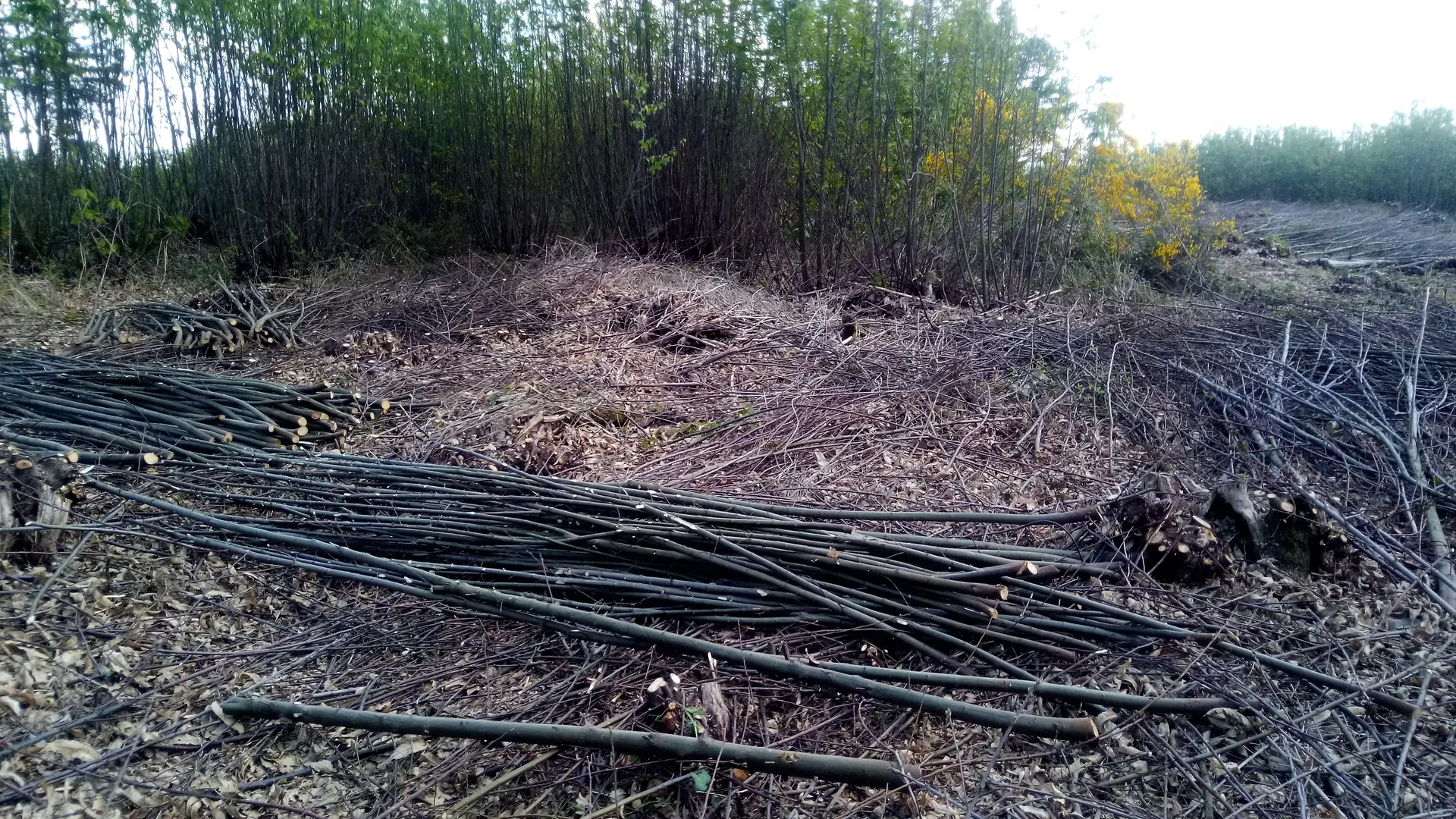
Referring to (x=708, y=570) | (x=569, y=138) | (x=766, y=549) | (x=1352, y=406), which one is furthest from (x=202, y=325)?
(x=1352, y=406)

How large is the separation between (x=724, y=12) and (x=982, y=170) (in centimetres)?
335

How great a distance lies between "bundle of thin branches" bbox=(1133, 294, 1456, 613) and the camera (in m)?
3.44

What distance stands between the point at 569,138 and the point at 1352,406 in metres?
7.60

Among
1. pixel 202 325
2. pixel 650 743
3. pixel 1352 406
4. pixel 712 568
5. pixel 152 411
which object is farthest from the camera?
pixel 202 325

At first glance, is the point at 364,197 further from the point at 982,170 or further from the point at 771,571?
the point at 771,571

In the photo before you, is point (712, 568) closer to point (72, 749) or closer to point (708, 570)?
point (708, 570)

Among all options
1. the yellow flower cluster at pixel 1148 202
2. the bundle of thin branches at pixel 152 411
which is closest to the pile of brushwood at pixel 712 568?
the bundle of thin branches at pixel 152 411

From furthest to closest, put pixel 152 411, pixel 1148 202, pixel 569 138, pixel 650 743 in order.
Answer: pixel 1148 202 → pixel 569 138 → pixel 152 411 → pixel 650 743

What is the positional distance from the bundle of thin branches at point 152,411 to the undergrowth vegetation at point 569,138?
3.95 m

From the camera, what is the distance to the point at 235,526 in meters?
3.29

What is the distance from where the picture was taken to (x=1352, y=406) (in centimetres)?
443

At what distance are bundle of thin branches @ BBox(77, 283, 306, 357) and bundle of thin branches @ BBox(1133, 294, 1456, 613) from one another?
6296 millimetres

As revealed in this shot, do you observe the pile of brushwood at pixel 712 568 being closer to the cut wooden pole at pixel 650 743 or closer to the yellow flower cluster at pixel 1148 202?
the cut wooden pole at pixel 650 743

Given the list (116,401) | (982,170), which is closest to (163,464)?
(116,401)
